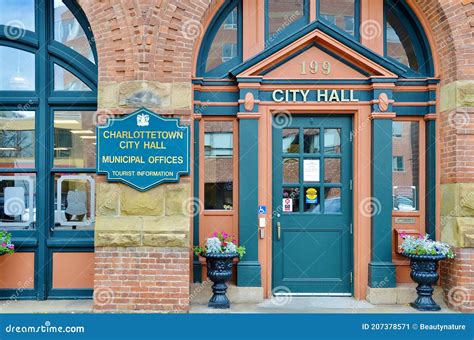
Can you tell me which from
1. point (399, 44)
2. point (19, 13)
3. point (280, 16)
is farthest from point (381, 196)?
point (19, 13)

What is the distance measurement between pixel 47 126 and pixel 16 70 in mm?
1005

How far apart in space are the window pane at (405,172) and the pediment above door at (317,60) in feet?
3.25

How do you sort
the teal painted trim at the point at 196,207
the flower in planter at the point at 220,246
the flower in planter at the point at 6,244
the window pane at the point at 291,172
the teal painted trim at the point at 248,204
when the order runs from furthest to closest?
the window pane at the point at 291,172 → the teal painted trim at the point at 196,207 → the teal painted trim at the point at 248,204 → the flower in planter at the point at 6,244 → the flower in planter at the point at 220,246

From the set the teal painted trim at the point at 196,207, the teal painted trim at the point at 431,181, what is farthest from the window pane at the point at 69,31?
the teal painted trim at the point at 431,181

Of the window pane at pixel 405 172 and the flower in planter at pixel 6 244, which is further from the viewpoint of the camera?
the window pane at pixel 405 172

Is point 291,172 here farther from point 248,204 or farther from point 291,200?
point 248,204

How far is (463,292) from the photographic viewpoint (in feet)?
20.1

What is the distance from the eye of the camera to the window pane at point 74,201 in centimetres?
669

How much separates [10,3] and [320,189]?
217 inches

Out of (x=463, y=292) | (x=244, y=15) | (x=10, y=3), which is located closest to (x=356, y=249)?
(x=463, y=292)

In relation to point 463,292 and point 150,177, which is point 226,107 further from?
point 463,292

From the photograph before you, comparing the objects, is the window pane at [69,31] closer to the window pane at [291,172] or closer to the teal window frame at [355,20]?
the window pane at [291,172]

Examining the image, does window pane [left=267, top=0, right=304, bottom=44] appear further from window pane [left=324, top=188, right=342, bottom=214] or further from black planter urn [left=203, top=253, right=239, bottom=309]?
black planter urn [left=203, top=253, right=239, bottom=309]

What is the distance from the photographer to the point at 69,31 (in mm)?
6789
